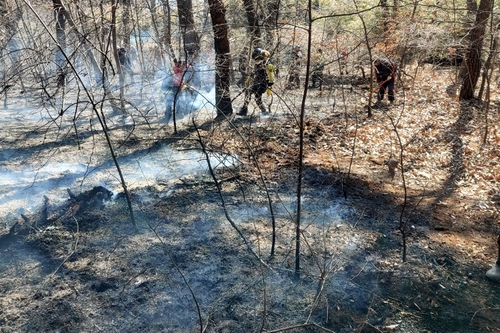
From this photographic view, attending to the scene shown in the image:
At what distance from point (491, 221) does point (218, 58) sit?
656cm

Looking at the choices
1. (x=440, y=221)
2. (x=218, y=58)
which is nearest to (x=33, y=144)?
(x=218, y=58)

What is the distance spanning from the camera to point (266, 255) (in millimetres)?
4918

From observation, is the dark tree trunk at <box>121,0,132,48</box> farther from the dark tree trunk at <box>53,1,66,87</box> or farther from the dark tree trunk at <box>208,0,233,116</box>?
the dark tree trunk at <box>53,1,66,87</box>

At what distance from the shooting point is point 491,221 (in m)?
6.09

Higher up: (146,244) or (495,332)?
(146,244)

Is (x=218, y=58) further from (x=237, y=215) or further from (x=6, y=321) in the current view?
(x=6, y=321)

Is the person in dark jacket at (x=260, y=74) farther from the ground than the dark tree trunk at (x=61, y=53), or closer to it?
closer to it

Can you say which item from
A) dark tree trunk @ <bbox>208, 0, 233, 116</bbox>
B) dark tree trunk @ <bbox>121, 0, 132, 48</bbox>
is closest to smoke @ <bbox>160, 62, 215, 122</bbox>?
dark tree trunk @ <bbox>208, 0, 233, 116</bbox>

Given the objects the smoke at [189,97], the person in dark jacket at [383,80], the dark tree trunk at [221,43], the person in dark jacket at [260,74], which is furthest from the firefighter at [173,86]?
the person in dark jacket at [383,80]

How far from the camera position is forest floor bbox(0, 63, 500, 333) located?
3951 mm

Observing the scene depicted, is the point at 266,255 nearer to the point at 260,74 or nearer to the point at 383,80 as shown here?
the point at 260,74

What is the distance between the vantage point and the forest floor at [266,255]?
395 centimetres

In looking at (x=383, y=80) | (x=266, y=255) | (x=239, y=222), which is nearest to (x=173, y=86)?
(x=239, y=222)

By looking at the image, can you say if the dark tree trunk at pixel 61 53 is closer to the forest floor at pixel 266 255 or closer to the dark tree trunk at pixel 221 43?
the forest floor at pixel 266 255
